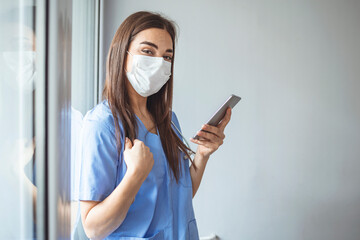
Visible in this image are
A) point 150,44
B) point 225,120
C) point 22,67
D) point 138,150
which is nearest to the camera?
point 22,67

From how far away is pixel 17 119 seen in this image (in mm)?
493

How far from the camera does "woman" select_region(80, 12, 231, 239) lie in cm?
64

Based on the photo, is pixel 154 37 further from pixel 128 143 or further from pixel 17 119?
pixel 17 119

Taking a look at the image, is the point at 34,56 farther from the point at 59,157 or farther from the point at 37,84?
the point at 59,157

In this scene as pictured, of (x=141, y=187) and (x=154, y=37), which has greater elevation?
(x=154, y=37)

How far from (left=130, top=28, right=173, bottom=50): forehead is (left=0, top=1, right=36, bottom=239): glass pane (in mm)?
307

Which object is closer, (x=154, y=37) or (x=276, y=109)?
(x=154, y=37)

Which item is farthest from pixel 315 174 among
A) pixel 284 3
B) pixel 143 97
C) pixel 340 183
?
pixel 143 97

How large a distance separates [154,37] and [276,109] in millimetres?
1087

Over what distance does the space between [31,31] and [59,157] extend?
236mm

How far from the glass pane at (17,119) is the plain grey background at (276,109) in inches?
42.0

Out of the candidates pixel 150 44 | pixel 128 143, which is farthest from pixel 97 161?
pixel 150 44

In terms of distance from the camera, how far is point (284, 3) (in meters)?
1.65

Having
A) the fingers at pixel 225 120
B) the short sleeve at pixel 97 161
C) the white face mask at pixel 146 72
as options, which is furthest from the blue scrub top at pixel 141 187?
the fingers at pixel 225 120
